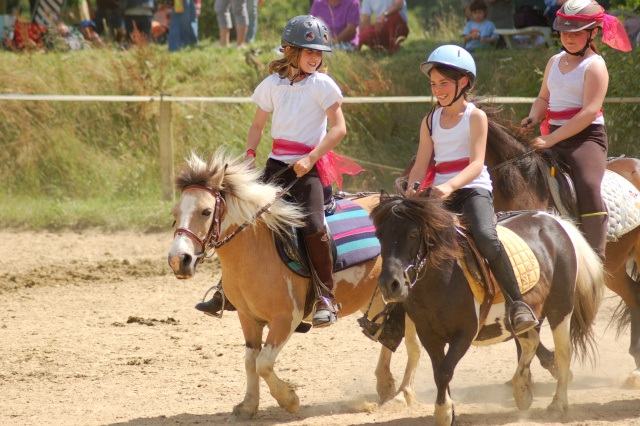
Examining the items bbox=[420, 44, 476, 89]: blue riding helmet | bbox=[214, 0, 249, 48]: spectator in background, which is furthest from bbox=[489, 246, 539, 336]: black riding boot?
bbox=[214, 0, 249, 48]: spectator in background

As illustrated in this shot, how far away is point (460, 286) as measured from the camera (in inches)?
194

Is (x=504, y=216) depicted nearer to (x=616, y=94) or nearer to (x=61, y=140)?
(x=616, y=94)

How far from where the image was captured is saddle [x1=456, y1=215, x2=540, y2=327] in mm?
5000

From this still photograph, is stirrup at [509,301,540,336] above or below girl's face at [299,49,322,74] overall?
below

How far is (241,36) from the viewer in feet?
51.8

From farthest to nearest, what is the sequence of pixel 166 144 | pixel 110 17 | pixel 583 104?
pixel 110 17
pixel 166 144
pixel 583 104

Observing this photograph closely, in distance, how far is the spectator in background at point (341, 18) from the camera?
14375 mm

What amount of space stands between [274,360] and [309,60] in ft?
6.06

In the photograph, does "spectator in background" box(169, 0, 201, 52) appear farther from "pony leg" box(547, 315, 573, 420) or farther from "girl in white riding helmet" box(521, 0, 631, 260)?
"pony leg" box(547, 315, 573, 420)

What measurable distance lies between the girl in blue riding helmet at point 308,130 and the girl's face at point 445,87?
730 mm

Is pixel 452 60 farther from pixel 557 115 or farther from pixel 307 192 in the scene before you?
pixel 557 115

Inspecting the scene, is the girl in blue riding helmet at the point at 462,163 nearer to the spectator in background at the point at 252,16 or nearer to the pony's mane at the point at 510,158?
the pony's mane at the point at 510,158

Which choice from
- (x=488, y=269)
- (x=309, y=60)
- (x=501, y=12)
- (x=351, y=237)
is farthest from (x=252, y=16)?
(x=488, y=269)

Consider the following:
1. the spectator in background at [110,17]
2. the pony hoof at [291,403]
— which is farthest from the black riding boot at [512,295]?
the spectator in background at [110,17]
